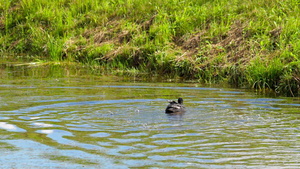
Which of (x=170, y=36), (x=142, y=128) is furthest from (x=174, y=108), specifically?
(x=170, y=36)

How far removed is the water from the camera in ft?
21.0

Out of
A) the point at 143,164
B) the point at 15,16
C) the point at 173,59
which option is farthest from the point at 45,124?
the point at 15,16

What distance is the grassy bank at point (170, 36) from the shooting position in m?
14.2

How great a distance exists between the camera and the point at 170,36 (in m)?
17.2

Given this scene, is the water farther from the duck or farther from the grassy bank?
the grassy bank

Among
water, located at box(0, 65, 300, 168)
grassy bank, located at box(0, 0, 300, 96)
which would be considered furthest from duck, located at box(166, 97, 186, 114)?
grassy bank, located at box(0, 0, 300, 96)

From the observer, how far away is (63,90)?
12742mm

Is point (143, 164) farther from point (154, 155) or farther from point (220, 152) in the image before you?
point (220, 152)

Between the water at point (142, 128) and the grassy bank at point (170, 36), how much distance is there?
1462 millimetres

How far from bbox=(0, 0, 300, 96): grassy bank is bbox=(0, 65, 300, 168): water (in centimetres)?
146

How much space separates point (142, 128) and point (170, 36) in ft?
30.6

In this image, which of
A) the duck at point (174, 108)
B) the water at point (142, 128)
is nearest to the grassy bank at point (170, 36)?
the water at point (142, 128)

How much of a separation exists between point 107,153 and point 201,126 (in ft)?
7.20

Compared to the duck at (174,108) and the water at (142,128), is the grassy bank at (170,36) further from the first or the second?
the duck at (174,108)
